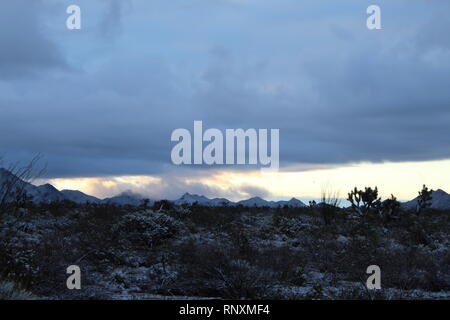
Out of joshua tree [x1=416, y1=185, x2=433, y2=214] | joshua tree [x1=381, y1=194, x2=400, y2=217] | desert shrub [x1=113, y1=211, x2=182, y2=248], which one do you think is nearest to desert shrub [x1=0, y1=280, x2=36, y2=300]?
desert shrub [x1=113, y1=211, x2=182, y2=248]

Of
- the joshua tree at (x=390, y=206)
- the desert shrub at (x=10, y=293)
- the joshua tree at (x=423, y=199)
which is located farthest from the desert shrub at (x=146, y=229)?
the joshua tree at (x=423, y=199)

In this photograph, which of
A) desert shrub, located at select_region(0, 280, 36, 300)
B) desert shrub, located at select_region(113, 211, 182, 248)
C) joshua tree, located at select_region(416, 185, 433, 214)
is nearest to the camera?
desert shrub, located at select_region(0, 280, 36, 300)

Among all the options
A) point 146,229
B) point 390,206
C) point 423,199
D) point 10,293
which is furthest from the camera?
point 423,199

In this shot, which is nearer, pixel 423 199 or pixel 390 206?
pixel 390 206

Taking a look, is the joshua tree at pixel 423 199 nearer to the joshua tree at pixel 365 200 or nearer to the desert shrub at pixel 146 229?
the joshua tree at pixel 365 200

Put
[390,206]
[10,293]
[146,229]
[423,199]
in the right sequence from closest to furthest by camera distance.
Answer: [10,293]
[146,229]
[390,206]
[423,199]

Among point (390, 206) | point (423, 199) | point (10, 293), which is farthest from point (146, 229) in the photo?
point (423, 199)

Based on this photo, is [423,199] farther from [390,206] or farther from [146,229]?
[146,229]

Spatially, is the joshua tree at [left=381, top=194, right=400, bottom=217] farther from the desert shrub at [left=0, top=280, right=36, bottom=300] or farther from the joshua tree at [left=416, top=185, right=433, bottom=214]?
the desert shrub at [left=0, top=280, right=36, bottom=300]

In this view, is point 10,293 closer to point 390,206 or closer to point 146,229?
point 146,229

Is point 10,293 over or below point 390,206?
below
